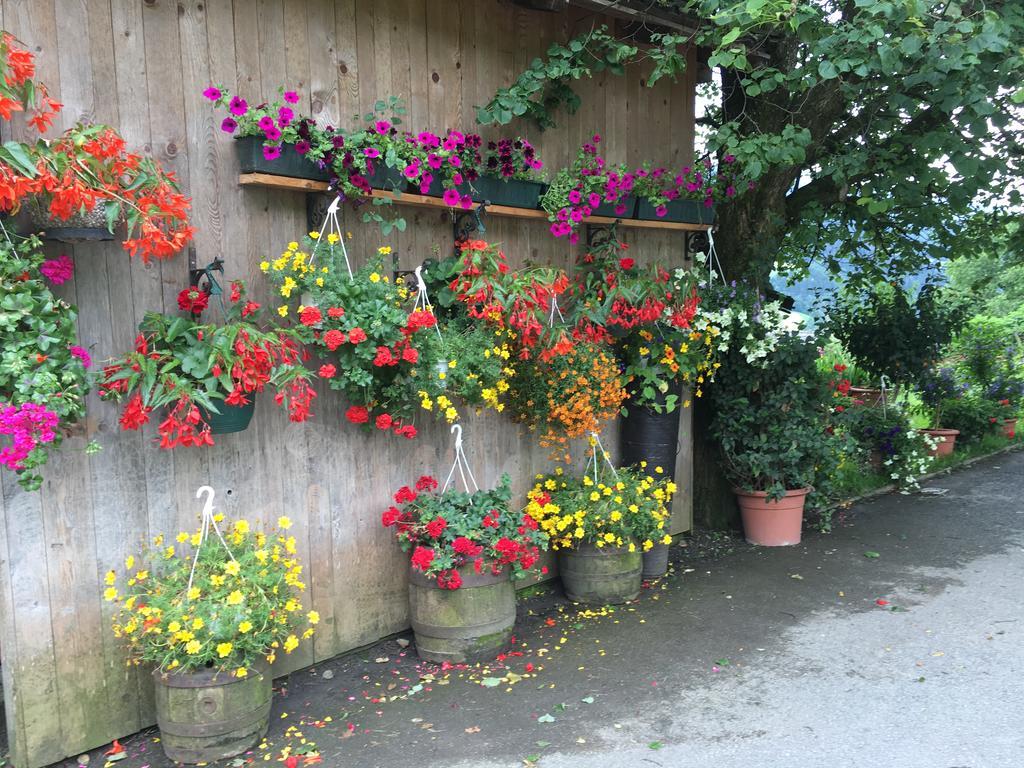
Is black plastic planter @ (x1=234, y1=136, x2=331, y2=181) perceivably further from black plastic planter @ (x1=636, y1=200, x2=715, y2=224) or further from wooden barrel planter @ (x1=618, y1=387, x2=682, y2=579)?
wooden barrel planter @ (x1=618, y1=387, x2=682, y2=579)

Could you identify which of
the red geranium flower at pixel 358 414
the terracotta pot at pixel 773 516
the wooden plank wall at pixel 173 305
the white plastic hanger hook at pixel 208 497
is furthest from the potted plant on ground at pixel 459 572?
the terracotta pot at pixel 773 516

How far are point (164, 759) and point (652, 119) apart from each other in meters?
4.48

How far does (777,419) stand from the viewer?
555 centimetres

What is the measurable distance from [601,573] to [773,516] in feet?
5.60

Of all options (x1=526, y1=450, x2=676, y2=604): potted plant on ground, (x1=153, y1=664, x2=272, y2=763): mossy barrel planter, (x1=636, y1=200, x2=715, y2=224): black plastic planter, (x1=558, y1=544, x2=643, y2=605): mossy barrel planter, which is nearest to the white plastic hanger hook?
(x1=153, y1=664, x2=272, y2=763): mossy barrel planter

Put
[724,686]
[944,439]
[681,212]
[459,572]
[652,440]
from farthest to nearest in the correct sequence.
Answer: [944,439], [681,212], [652,440], [459,572], [724,686]

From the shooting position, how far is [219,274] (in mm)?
3398

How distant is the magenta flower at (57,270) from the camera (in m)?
2.72

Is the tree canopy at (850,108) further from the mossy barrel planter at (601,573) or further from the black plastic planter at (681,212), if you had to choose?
the mossy barrel planter at (601,573)

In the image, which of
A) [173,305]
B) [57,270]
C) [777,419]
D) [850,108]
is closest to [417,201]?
[173,305]

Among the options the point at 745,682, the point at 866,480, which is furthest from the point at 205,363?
the point at 866,480

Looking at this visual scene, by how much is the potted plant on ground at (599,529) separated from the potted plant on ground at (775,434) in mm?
1148

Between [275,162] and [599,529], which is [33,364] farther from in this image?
[599,529]

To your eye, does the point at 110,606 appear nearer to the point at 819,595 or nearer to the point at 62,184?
the point at 62,184
